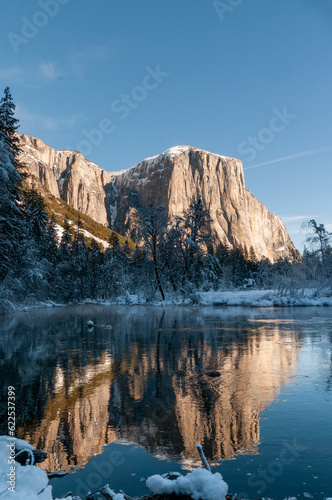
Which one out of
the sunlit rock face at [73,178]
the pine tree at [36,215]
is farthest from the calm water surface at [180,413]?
the sunlit rock face at [73,178]

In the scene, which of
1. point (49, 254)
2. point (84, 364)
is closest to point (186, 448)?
point (84, 364)

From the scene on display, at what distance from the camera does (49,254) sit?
53875 millimetres

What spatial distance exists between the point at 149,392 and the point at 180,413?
4.38ft

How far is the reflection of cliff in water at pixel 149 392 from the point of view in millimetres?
4875

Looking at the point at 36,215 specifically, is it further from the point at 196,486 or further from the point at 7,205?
the point at 196,486

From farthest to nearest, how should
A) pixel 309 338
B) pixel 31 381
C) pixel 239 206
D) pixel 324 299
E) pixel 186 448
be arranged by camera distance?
1. pixel 239 206
2. pixel 324 299
3. pixel 309 338
4. pixel 31 381
5. pixel 186 448

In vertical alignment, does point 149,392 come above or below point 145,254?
below

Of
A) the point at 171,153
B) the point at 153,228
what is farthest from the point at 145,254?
the point at 171,153

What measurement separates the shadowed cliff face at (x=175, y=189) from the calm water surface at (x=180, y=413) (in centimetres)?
A: 13737

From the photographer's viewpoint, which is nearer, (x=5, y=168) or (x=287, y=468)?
(x=287, y=468)

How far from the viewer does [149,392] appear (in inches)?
275

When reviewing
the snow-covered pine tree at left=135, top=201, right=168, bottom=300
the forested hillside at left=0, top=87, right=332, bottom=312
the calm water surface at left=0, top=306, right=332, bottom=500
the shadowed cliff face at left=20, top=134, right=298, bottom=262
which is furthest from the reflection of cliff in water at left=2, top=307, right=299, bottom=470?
the shadowed cliff face at left=20, top=134, right=298, bottom=262

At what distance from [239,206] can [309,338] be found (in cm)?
15662

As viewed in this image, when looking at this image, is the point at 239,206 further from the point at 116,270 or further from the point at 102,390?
the point at 102,390
